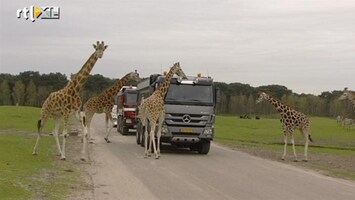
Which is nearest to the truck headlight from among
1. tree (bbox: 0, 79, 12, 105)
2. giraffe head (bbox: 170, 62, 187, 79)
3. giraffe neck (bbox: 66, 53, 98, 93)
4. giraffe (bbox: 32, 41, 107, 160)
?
giraffe head (bbox: 170, 62, 187, 79)

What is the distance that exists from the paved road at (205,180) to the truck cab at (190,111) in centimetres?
110

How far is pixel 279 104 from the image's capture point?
2147 cm

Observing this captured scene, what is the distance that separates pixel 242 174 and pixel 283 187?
2352 mm

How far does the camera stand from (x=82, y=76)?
18.3 m

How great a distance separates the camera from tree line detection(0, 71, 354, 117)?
106 metres

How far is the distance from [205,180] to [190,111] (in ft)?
22.7

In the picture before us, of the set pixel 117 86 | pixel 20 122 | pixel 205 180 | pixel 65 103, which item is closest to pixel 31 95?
pixel 20 122

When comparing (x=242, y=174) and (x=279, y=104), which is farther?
(x=279, y=104)

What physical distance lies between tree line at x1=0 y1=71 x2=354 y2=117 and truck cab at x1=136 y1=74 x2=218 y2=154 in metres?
76.5

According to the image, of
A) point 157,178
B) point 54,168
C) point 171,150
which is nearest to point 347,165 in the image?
point 171,150

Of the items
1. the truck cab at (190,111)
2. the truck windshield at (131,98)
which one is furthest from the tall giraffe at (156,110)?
the truck windshield at (131,98)

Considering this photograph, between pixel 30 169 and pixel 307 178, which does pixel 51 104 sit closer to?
pixel 30 169

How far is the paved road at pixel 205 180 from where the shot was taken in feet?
36.1

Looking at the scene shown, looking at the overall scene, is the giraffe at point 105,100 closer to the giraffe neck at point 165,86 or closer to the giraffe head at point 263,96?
the giraffe neck at point 165,86
